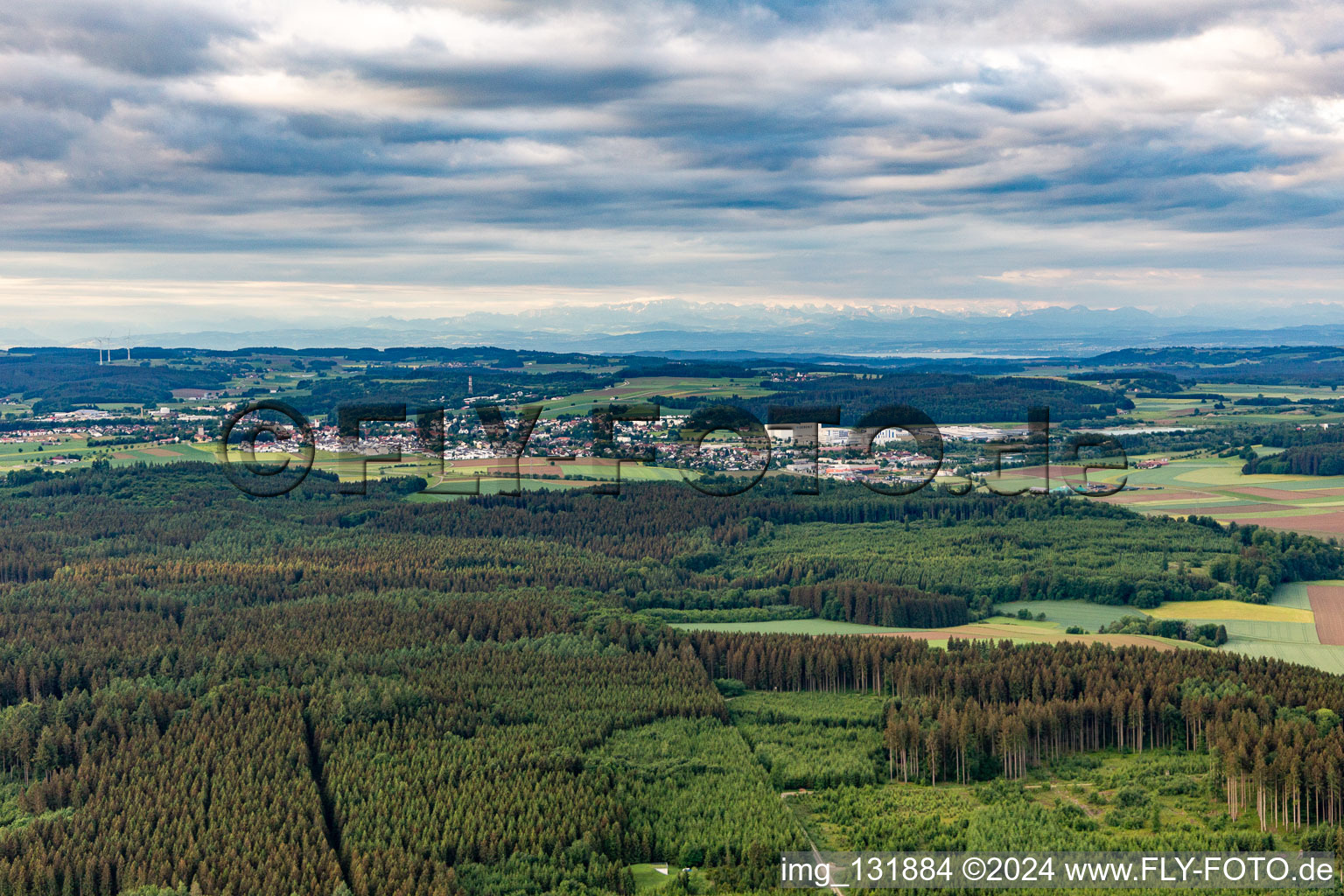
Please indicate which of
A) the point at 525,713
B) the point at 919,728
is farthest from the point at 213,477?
the point at 919,728

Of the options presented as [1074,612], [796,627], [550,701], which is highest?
[550,701]

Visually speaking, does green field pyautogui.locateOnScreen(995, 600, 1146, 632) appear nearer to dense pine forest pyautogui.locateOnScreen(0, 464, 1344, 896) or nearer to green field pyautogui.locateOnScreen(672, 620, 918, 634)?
dense pine forest pyautogui.locateOnScreen(0, 464, 1344, 896)

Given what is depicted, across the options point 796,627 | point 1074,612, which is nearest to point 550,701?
point 796,627

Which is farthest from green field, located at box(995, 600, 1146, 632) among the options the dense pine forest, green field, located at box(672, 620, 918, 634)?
green field, located at box(672, 620, 918, 634)

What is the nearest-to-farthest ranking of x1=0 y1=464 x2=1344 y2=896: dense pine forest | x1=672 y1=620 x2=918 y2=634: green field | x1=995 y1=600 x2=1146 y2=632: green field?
x1=0 y1=464 x2=1344 y2=896: dense pine forest
x1=672 y1=620 x2=918 y2=634: green field
x1=995 y1=600 x2=1146 y2=632: green field

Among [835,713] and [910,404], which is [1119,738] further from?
[910,404]

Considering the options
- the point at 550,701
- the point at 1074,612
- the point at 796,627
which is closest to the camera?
the point at 550,701

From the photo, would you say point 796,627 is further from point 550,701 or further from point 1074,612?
point 550,701

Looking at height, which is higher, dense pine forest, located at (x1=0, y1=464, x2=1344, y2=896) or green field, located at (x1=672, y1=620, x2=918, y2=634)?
dense pine forest, located at (x1=0, y1=464, x2=1344, y2=896)
